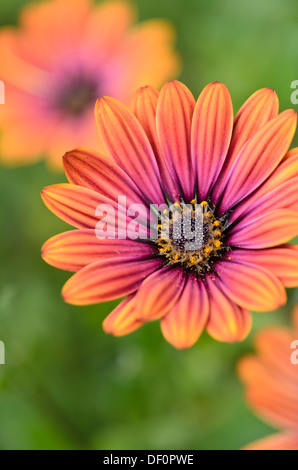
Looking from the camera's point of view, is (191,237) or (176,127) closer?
(176,127)

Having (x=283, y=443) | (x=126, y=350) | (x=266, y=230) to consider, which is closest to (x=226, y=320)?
(x=266, y=230)

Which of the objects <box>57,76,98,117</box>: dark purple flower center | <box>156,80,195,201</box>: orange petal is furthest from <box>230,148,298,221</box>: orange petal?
<box>57,76,98,117</box>: dark purple flower center

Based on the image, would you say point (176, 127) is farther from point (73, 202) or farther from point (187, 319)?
point (187, 319)

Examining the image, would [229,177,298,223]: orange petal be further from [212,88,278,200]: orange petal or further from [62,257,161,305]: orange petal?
[62,257,161,305]: orange petal

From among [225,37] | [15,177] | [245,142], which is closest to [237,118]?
[245,142]

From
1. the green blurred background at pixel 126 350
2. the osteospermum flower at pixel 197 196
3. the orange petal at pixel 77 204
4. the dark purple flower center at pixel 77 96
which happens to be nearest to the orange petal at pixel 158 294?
the osteospermum flower at pixel 197 196

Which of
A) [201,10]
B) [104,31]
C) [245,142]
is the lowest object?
[245,142]
